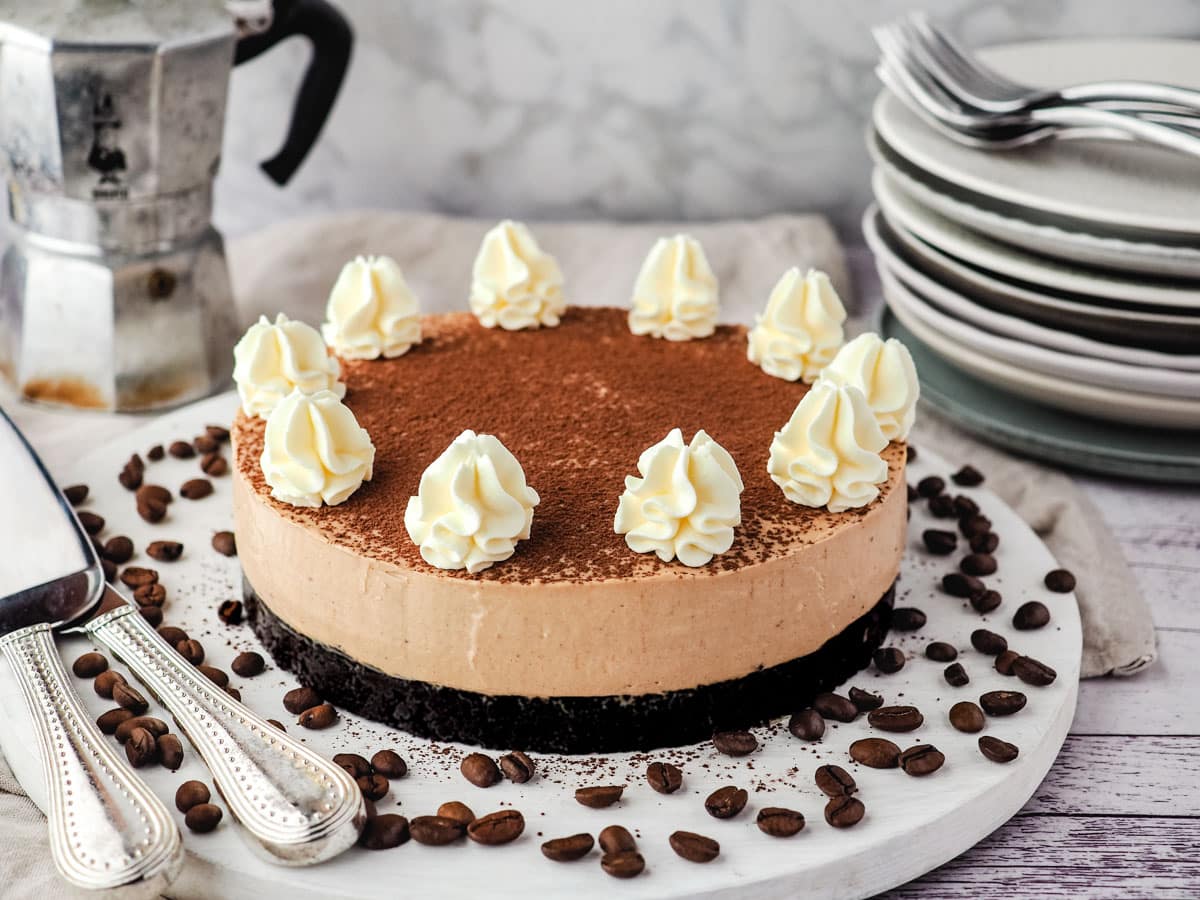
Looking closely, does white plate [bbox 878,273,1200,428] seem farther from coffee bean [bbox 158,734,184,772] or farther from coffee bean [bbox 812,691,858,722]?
coffee bean [bbox 158,734,184,772]

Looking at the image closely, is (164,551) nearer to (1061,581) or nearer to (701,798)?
(701,798)

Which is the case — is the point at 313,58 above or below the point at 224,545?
above

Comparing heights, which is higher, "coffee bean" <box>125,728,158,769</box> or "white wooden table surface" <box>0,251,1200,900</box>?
"white wooden table surface" <box>0,251,1200,900</box>

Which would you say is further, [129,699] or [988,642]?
[988,642]

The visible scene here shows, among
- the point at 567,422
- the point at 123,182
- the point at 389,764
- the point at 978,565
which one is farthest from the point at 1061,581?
the point at 123,182

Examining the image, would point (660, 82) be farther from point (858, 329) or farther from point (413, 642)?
point (413, 642)

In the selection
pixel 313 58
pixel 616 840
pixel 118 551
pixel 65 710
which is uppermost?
pixel 313 58

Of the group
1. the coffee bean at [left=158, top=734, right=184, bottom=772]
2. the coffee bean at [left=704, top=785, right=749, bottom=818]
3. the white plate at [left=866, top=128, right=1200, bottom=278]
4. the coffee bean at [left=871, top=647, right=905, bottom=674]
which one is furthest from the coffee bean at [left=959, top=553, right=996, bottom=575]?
the coffee bean at [left=158, top=734, right=184, bottom=772]

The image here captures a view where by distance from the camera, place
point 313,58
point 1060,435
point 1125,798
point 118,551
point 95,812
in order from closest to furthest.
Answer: point 95,812 < point 1125,798 < point 118,551 < point 1060,435 < point 313,58
